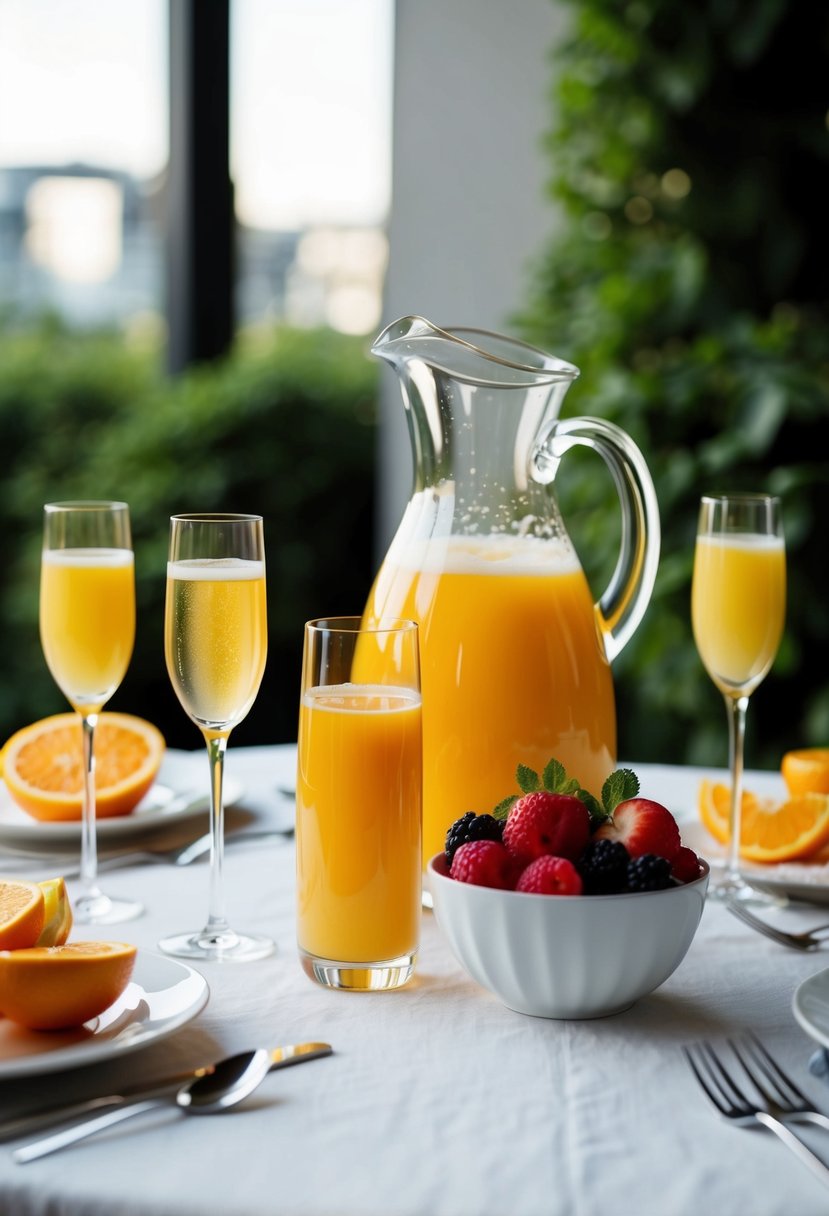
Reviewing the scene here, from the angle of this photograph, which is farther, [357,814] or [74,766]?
[74,766]

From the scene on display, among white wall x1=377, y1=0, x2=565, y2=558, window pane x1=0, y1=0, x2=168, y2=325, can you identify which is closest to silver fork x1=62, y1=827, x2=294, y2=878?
white wall x1=377, y1=0, x2=565, y2=558

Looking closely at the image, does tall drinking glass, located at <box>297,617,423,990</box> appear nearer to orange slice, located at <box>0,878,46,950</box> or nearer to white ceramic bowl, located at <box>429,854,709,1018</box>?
white ceramic bowl, located at <box>429,854,709,1018</box>

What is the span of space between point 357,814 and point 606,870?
0.19 m

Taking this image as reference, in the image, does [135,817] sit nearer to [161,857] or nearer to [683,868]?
[161,857]

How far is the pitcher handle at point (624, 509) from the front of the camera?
1090 millimetres

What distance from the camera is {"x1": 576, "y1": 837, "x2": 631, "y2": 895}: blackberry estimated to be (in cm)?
81

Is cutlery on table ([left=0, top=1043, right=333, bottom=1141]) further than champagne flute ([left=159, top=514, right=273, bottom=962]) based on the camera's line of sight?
No

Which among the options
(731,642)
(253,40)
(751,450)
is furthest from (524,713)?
(253,40)

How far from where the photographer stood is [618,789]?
899mm

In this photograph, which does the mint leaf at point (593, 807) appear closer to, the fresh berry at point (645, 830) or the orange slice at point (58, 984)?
the fresh berry at point (645, 830)

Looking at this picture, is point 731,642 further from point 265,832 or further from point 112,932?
point 112,932

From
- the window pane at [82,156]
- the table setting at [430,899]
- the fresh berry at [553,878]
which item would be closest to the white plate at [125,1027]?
the table setting at [430,899]

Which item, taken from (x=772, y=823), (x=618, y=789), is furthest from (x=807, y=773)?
(x=618, y=789)

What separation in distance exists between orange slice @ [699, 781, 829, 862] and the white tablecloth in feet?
0.72
